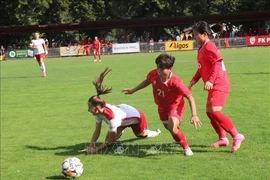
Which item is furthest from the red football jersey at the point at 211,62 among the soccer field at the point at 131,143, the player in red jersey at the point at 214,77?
the soccer field at the point at 131,143

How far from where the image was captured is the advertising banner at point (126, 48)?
41.1 metres

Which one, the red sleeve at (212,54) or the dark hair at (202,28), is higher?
the dark hair at (202,28)

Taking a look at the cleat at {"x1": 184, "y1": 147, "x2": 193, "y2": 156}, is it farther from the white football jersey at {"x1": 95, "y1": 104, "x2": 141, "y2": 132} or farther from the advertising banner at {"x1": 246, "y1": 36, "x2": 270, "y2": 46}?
the advertising banner at {"x1": 246, "y1": 36, "x2": 270, "y2": 46}

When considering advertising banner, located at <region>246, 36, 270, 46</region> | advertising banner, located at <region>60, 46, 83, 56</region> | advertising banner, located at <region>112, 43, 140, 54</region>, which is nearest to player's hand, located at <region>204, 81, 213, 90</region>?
advertising banner, located at <region>246, 36, 270, 46</region>

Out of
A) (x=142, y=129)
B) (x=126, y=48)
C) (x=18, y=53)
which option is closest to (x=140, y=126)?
(x=142, y=129)

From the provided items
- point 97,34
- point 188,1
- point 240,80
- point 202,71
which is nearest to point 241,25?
point 188,1

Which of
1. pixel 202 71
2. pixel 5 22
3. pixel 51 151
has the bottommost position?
pixel 51 151

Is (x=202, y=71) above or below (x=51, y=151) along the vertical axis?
above

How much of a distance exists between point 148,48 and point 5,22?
22890 millimetres

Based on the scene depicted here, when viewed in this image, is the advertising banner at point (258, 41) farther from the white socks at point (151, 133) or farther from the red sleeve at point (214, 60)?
the red sleeve at point (214, 60)

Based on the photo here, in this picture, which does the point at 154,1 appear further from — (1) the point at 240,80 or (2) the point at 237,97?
(2) the point at 237,97

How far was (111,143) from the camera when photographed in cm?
709

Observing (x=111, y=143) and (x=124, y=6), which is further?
(x=124, y=6)

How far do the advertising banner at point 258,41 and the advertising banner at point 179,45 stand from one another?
4948 millimetres
